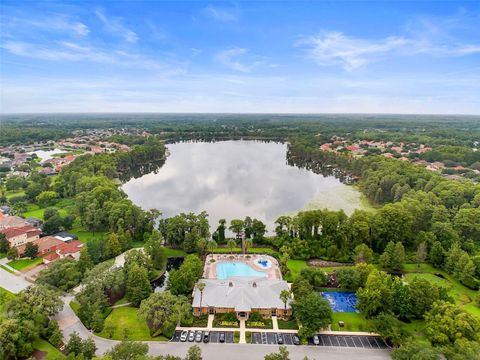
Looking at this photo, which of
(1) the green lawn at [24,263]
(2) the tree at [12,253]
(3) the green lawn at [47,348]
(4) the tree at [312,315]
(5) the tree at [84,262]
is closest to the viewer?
(3) the green lawn at [47,348]

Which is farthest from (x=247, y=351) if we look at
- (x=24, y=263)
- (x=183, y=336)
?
(x=24, y=263)

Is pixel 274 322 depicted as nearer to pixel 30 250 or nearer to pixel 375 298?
pixel 375 298

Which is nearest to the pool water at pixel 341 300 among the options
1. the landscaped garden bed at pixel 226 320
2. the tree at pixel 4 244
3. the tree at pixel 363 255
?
the tree at pixel 363 255

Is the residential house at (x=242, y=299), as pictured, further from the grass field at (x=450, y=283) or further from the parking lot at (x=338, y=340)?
the grass field at (x=450, y=283)

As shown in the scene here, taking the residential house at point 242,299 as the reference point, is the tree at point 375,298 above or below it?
above

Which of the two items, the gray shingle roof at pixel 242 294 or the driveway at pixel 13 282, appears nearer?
the gray shingle roof at pixel 242 294

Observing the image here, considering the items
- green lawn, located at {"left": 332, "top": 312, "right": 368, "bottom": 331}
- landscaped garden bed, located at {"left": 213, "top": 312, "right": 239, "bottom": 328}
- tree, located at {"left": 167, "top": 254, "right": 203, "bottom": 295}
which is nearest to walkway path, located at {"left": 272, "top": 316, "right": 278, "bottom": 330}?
landscaped garden bed, located at {"left": 213, "top": 312, "right": 239, "bottom": 328}

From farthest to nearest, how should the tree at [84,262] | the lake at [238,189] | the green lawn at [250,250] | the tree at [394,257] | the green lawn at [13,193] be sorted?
the green lawn at [13,193] → the lake at [238,189] → the green lawn at [250,250] → the tree at [394,257] → the tree at [84,262]
